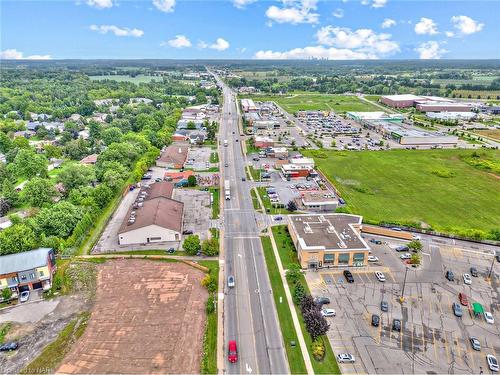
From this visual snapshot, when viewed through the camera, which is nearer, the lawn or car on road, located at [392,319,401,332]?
the lawn

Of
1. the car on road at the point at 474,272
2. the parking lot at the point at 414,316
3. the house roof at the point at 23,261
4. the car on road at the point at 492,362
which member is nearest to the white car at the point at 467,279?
the parking lot at the point at 414,316

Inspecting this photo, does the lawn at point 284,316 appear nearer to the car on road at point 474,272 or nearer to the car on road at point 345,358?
the car on road at point 345,358

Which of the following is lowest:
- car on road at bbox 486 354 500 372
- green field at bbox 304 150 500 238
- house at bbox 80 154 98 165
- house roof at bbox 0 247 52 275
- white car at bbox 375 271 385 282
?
car on road at bbox 486 354 500 372

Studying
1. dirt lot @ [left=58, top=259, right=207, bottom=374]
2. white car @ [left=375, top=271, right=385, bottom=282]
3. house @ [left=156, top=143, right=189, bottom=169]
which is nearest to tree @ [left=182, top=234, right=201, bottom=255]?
dirt lot @ [left=58, top=259, right=207, bottom=374]

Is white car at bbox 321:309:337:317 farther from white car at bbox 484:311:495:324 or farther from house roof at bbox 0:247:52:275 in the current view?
house roof at bbox 0:247:52:275

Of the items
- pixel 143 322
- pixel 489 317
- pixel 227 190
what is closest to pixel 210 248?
pixel 143 322

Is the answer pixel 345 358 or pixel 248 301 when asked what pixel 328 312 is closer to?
pixel 345 358

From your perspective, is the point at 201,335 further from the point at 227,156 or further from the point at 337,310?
A: the point at 227,156
